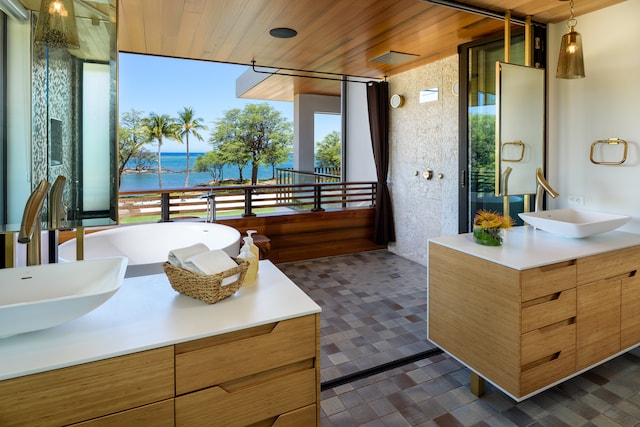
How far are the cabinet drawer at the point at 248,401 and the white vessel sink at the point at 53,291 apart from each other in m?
0.37

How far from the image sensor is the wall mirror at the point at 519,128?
276cm

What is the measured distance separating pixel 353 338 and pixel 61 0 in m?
2.49

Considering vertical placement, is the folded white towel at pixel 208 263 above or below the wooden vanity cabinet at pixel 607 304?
above

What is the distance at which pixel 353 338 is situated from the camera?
2.73 m

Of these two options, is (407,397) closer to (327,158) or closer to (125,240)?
(125,240)

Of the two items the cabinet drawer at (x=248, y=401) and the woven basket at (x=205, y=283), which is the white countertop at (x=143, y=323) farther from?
the cabinet drawer at (x=248, y=401)

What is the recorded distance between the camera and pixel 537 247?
2135mm

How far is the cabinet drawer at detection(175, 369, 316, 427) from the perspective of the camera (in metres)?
1.08

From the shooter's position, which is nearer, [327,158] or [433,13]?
[433,13]

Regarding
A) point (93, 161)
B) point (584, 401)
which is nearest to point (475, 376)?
A: point (584, 401)

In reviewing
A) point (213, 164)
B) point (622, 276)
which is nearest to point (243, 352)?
point (622, 276)

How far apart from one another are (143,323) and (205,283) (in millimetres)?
218

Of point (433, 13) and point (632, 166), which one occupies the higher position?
point (433, 13)

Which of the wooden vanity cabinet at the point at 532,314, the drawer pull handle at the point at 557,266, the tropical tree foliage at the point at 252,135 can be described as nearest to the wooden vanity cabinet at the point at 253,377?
the wooden vanity cabinet at the point at 532,314
